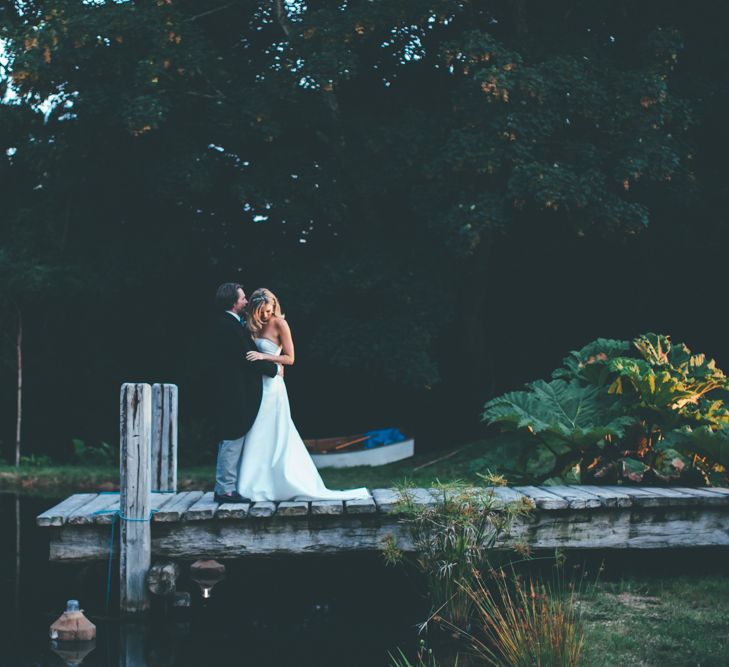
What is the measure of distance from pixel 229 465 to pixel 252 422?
43 cm

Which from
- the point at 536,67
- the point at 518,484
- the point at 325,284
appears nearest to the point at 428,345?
the point at 325,284

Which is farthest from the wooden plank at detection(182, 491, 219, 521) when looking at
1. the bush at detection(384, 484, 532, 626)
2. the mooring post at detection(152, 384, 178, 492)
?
the mooring post at detection(152, 384, 178, 492)

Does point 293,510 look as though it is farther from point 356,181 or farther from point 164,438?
point 356,181

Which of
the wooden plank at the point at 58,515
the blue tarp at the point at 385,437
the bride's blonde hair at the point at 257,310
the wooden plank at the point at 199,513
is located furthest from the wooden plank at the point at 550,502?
the blue tarp at the point at 385,437

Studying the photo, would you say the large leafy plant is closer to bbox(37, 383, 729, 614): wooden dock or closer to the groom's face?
bbox(37, 383, 729, 614): wooden dock

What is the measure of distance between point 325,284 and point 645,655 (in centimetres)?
1187

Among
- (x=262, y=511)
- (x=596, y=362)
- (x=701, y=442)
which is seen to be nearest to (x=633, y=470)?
(x=701, y=442)

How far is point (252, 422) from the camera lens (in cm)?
843

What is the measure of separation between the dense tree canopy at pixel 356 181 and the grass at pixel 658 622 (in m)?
7.67

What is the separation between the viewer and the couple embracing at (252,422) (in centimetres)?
835

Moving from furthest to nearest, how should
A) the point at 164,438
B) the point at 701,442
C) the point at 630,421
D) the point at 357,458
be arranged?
the point at 357,458
the point at 164,438
the point at 630,421
the point at 701,442

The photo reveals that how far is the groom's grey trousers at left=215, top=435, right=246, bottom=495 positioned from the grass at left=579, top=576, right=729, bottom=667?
10.2 feet

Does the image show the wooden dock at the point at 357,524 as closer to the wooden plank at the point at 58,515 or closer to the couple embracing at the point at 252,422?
the wooden plank at the point at 58,515

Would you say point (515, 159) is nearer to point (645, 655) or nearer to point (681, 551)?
point (681, 551)
